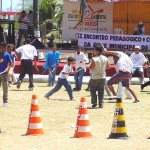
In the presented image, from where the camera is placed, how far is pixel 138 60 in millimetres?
25859

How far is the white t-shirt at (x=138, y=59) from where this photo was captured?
2570 cm

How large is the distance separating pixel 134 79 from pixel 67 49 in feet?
28.8

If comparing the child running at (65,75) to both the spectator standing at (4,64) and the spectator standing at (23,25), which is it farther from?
the spectator standing at (23,25)

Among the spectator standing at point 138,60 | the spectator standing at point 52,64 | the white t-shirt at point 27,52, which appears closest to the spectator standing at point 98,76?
the white t-shirt at point 27,52

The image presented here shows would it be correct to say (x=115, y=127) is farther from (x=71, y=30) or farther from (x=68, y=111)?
(x=71, y=30)

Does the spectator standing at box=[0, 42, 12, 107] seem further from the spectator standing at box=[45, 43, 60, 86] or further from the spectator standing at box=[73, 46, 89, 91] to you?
the spectator standing at box=[45, 43, 60, 86]

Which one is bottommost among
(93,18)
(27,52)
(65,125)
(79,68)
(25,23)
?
(65,125)

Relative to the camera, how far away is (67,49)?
34594 millimetres

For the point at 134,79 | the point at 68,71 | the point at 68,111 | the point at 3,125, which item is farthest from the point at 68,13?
the point at 3,125

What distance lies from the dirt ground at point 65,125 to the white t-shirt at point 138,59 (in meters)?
4.52

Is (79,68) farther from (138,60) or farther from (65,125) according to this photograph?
(65,125)

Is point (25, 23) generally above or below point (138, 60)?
above

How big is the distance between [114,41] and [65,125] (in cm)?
1922

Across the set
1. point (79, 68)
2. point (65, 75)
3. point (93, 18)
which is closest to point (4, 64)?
point (65, 75)
